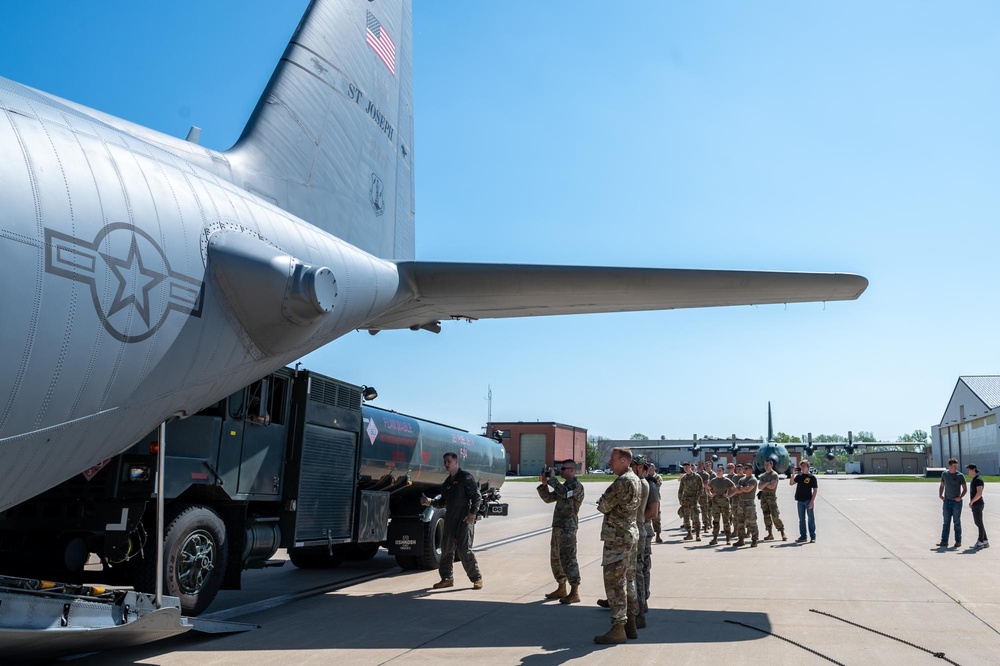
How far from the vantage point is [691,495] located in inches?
721

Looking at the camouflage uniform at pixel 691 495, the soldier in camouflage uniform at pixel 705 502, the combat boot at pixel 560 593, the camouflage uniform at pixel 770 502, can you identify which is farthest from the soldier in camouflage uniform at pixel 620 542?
the soldier in camouflage uniform at pixel 705 502

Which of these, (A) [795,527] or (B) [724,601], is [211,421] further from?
(A) [795,527]

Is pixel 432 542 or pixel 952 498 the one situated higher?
pixel 952 498

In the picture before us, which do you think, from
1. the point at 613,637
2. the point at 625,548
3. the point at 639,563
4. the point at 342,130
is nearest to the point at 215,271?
the point at 342,130

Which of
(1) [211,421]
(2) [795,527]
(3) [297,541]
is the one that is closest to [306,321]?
(1) [211,421]

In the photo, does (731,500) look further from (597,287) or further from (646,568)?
(597,287)

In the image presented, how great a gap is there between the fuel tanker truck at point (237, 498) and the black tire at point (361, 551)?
1206 mm

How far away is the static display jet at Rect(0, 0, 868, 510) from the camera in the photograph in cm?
466

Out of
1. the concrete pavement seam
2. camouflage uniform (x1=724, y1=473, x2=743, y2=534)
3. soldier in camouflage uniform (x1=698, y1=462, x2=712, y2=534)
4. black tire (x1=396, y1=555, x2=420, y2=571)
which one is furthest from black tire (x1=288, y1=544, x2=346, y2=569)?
soldier in camouflage uniform (x1=698, y1=462, x2=712, y2=534)

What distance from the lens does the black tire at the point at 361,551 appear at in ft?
44.0

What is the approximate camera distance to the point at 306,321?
21.8 ft

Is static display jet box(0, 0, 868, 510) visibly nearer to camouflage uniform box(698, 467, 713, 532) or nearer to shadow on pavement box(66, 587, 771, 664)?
shadow on pavement box(66, 587, 771, 664)

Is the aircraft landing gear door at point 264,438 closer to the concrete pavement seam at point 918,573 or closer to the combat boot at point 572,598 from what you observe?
the combat boot at point 572,598

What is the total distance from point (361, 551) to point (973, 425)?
9153 cm
